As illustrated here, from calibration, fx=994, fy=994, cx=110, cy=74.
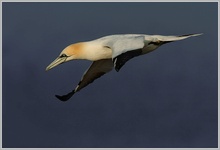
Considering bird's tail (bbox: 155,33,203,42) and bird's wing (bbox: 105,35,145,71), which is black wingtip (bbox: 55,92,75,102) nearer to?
bird's wing (bbox: 105,35,145,71)

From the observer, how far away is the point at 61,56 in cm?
3259

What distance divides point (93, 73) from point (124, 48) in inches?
205

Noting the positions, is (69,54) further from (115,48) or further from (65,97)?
(65,97)

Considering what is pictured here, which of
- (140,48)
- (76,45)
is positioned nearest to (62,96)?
(76,45)

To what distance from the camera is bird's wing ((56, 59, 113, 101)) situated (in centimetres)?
3434

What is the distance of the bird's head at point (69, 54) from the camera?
31884mm

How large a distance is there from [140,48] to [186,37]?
9.20 ft

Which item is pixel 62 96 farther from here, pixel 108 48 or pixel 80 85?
pixel 108 48

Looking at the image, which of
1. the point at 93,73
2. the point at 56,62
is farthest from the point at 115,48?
the point at 93,73

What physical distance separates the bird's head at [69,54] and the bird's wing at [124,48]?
4.60ft

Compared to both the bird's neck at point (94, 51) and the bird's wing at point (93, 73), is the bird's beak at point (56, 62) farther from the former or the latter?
the bird's wing at point (93, 73)

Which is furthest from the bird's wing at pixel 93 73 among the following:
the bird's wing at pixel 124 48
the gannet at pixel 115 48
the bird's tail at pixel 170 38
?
the bird's wing at pixel 124 48

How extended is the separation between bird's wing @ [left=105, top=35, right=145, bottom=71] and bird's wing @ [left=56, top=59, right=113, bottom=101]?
3.42 m

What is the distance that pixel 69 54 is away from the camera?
1270 inches
